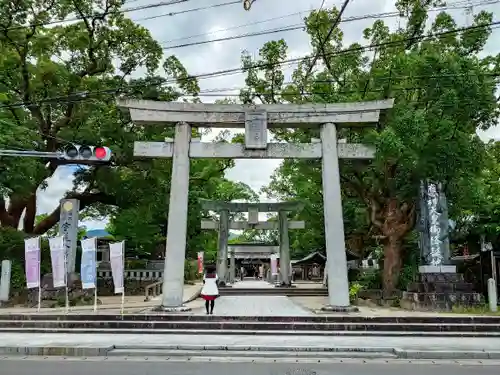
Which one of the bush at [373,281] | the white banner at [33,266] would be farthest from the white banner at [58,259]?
the bush at [373,281]

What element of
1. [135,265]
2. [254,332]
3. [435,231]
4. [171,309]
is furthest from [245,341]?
[135,265]

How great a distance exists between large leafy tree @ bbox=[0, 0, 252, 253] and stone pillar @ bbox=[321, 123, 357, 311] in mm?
7192

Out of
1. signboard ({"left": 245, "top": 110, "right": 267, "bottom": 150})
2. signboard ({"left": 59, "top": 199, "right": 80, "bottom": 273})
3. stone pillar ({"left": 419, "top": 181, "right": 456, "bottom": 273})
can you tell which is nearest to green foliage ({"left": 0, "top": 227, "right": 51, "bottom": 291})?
signboard ({"left": 59, "top": 199, "right": 80, "bottom": 273})

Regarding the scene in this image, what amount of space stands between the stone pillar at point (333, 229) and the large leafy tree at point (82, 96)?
719 cm

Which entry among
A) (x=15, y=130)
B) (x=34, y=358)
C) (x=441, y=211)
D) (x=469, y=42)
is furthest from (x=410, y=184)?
(x=15, y=130)

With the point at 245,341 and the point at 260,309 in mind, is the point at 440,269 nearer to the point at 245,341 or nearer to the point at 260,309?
the point at 260,309

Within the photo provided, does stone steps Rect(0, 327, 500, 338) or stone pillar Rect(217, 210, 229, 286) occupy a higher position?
stone pillar Rect(217, 210, 229, 286)

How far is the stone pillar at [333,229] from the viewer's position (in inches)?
548

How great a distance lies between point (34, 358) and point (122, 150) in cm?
1175

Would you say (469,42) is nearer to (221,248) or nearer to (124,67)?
(124,67)

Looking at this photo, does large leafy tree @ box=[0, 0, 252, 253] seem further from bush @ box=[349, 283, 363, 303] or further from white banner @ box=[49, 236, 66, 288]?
bush @ box=[349, 283, 363, 303]

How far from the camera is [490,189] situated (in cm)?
2014

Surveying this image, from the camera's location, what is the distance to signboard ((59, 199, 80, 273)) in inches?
679

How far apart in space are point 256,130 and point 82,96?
7.79 metres
